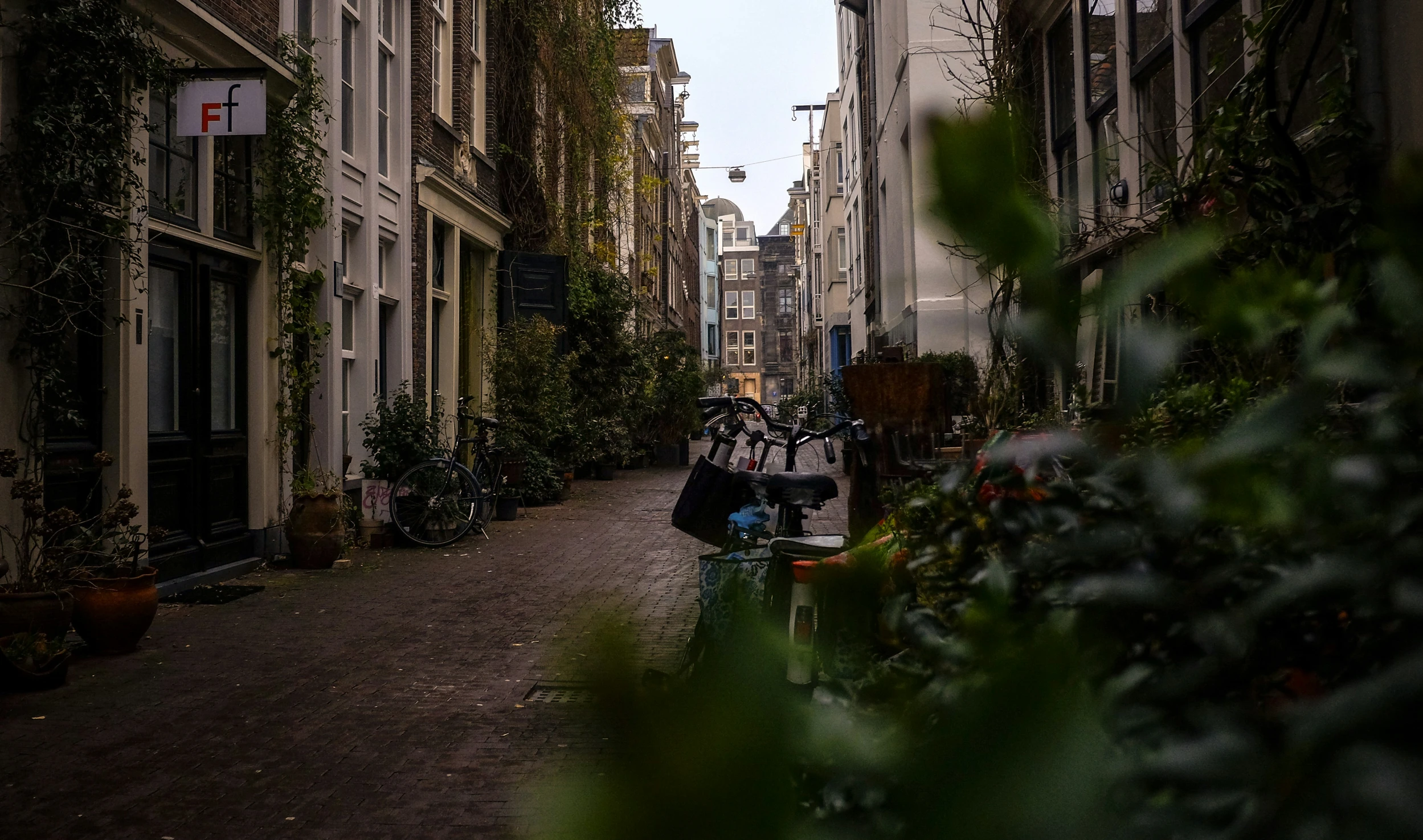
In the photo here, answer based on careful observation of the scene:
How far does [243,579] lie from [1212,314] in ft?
29.2

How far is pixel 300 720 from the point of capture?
4738 mm

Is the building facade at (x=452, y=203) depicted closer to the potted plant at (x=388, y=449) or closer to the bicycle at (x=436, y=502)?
the potted plant at (x=388, y=449)

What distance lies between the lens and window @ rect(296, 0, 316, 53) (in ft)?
33.1

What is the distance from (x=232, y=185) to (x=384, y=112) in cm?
377

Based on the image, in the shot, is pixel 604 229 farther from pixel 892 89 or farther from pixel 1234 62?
pixel 1234 62

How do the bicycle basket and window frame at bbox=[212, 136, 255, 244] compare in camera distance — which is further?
window frame at bbox=[212, 136, 255, 244]

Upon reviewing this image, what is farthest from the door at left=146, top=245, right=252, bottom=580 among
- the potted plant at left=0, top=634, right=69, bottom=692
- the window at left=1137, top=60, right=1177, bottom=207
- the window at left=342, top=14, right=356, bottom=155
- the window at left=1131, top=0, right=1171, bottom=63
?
the window at left=1131, top=0, right=1171, bottom=63

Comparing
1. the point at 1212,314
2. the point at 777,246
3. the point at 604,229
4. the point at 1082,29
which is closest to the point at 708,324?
the point at 777,246

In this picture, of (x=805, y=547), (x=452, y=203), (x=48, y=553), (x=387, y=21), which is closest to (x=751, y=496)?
(x=805, y=547)

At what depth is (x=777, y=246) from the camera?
82.7 meters

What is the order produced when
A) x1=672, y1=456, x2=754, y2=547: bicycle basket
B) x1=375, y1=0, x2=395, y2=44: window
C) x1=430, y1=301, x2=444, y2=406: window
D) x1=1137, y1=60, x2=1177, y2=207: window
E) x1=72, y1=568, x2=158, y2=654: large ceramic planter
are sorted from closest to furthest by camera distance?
x1=672, y1=456, x2=754, y2=547: bicycle basket → x1=72, y1=568, x2=158, y2=654: large ceramic planter → x1=1137, y1=60, x2=1177, y2=207: window → x1=375, y1=0, x2=395, y2=44: window → x1=430, y1=301, x2=444, y2=406: window

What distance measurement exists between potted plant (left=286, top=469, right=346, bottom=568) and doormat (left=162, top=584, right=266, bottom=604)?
30.4 inches

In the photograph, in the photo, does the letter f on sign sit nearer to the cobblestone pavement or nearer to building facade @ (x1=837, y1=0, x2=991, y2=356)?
the cobblestone pavement

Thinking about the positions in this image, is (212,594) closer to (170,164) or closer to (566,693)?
(170,164)
